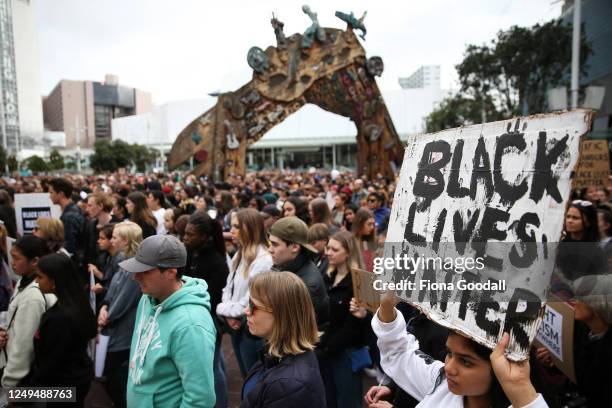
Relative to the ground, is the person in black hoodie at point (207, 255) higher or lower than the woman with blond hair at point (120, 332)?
higher

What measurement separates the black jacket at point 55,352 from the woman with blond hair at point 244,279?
1.11 m

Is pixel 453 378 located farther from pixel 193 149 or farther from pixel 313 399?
pixel 193 149

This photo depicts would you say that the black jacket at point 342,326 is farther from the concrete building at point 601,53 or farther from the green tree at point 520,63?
the concrete building at point 601,53

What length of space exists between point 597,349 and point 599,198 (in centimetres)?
625

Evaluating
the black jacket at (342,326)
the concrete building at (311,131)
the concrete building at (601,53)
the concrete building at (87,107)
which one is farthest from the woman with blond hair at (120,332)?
the concrete building at (87,107)

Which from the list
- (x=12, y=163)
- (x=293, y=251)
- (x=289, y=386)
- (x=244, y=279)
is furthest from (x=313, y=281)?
(x=12, y=163)

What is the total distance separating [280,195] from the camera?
10.9 m

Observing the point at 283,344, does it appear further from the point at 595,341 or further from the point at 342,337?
the point at 595,341

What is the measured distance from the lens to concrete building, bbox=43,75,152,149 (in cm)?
12781

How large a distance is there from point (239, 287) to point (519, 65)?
2262cm

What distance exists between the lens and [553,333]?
8.53 ft

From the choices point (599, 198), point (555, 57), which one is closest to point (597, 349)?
point (599, 198)

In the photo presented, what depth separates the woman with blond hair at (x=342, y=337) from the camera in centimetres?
343

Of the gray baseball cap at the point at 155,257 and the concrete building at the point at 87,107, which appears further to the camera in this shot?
the concrete building at the point at 87,107
